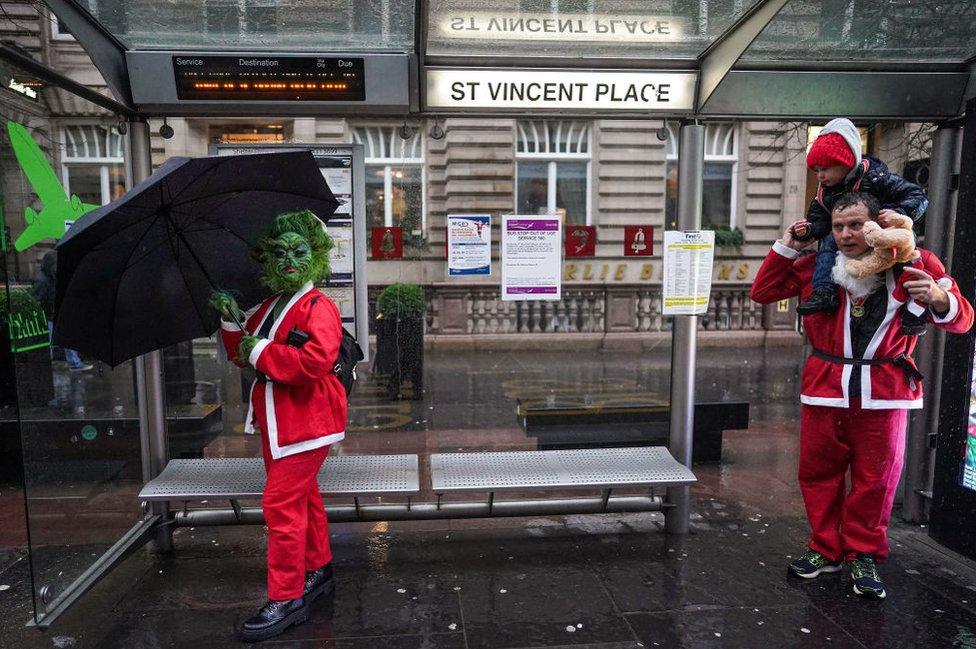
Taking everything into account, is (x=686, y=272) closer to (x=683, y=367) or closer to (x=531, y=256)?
(x=683, y=367)

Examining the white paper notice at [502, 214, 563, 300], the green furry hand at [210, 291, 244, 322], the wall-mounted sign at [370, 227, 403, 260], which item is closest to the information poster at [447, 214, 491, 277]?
the white paper notice at [502, 214, 563, 300]

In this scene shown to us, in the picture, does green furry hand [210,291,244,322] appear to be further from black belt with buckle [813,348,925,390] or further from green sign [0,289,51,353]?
black belt with buckle [813,348,925,390]

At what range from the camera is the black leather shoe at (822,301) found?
344 centimetres

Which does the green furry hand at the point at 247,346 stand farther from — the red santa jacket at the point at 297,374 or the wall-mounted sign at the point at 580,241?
the wall-mounted sign at the point at 580,241

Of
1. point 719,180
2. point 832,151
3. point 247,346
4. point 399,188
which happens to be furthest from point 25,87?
point 719,180

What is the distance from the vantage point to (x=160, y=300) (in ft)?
10.3

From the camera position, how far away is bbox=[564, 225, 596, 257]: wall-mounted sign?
5176mm

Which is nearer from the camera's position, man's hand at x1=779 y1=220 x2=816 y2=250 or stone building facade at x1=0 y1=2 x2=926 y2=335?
stone building facade at x1=0 y1=2 x2=926 y2=335

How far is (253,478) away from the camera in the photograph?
385 centimetres

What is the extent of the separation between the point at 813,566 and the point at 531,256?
2445 mm

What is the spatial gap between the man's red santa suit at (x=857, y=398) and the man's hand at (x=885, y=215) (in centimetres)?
28

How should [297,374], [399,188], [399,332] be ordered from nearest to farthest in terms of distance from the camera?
[297,374], [399,188], [399,332]

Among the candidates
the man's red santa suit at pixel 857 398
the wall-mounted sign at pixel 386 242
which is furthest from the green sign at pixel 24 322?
the man's red santa suit at pixel 857 398

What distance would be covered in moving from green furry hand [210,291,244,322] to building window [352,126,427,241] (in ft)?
6.38
